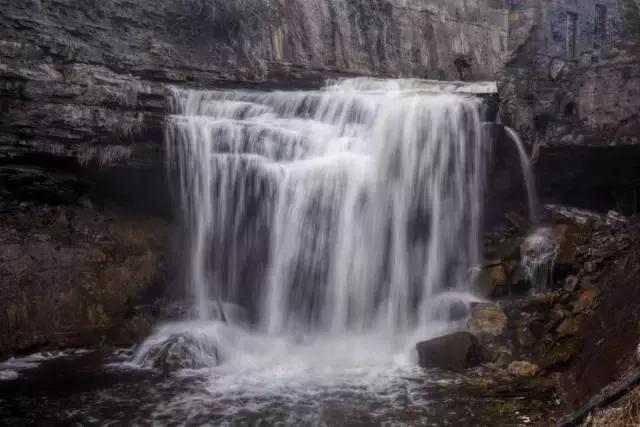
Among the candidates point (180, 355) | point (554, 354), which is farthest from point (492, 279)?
point (180, 355)

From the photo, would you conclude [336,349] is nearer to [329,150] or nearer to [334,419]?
[334,419]

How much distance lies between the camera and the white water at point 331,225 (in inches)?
432

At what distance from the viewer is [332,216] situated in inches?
456

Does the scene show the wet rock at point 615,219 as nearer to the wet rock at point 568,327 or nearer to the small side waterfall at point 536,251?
the small side waterfall at point 536,251

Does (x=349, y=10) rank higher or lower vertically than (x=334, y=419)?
higher

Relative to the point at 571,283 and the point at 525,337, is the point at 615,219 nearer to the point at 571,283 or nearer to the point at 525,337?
the point at 571,283

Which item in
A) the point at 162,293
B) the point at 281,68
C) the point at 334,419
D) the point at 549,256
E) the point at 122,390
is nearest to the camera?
the point at 334,419

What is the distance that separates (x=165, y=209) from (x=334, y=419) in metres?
6.60

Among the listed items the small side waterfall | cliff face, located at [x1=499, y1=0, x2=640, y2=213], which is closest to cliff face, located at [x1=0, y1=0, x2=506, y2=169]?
the small side waterfall

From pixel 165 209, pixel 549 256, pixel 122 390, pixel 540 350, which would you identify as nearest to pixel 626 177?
pixel 549 256

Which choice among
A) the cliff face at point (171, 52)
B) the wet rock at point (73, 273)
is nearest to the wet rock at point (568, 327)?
the wet rock at point (73, 273)

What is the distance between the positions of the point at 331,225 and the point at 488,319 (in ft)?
11.2

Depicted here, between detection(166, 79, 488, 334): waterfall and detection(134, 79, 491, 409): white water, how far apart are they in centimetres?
2

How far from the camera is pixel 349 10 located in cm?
2144
